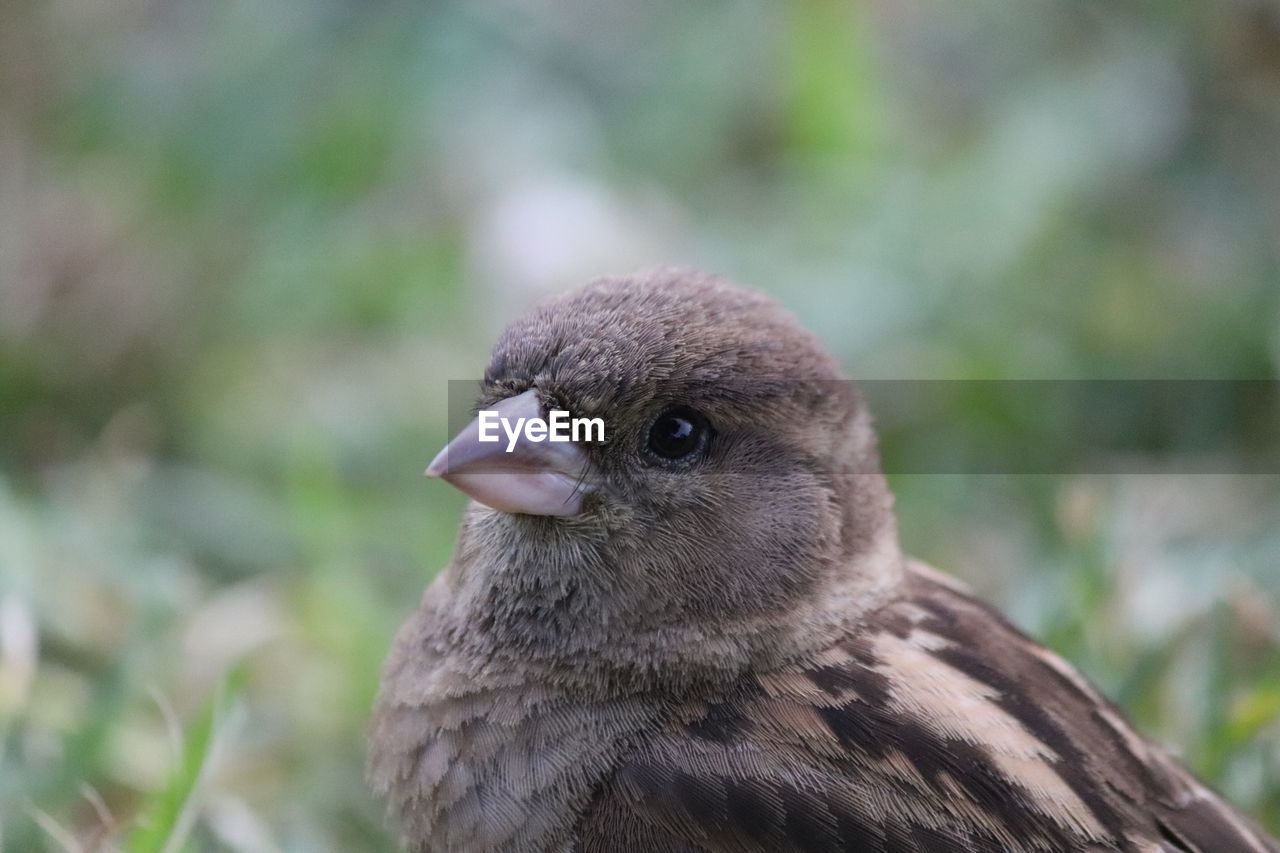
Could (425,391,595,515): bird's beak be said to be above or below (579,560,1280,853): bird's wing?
above

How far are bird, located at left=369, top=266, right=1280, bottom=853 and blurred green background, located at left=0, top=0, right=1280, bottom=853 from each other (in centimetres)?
63

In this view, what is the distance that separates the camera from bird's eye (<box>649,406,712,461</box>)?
178 cm

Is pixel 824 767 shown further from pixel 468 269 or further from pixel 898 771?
pixel 468 269

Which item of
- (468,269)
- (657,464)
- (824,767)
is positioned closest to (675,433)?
(657,464)

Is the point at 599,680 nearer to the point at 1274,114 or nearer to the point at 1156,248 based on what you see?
the point at 1156,248

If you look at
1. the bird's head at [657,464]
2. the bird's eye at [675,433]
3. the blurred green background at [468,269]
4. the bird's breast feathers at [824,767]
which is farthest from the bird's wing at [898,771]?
the blurred green background at [468,269]

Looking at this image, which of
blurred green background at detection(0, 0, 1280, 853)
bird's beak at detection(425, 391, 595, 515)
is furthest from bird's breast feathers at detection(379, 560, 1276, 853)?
blurred green background at detection(0, 0, 1280, 853)

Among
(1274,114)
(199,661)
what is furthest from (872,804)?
(1274,114)

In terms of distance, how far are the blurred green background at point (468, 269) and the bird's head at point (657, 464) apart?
0.83 meters

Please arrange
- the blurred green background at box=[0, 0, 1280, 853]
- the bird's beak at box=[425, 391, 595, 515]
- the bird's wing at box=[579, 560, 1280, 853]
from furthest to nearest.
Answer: the blurred green background at box=[0, 0, 1280, 853] → the bird's beak at box=[425, 391, 595, 515] → the bird's wing at box=[579, 560, 1280, 853]

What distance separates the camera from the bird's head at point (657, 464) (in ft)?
5.71
